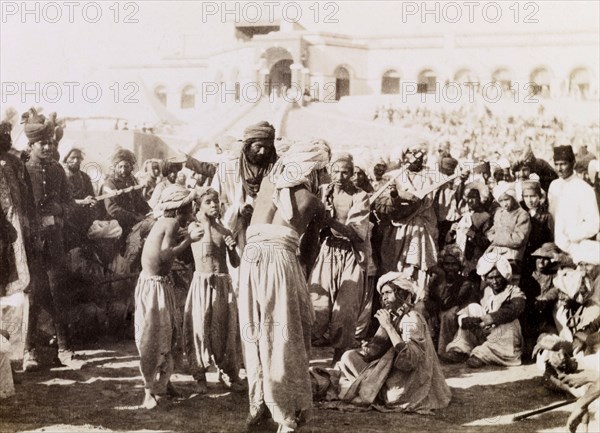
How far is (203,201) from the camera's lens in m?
5.14

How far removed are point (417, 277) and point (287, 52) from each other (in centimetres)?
354

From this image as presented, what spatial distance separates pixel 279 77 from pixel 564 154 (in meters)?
2.31

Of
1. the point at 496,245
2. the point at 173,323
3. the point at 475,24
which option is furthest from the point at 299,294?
the point at 475,24

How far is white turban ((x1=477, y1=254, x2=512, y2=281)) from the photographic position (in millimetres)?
5777

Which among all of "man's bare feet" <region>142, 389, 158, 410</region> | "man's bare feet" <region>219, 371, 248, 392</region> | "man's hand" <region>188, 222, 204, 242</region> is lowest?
"man's bare feet" <region>142, 389, 158, 410</region>

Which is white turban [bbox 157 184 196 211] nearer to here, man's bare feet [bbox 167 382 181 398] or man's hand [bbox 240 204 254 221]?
man's hand [bbox 240 204 254 221]

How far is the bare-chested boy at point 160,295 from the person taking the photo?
5.00m

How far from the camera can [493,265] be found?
5.81 m

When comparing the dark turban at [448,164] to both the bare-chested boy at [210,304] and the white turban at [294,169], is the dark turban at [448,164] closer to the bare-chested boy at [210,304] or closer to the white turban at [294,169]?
the white turban at [294,169]

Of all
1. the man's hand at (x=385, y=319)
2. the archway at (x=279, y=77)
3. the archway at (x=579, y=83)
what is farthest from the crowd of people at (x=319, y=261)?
the archway at (x=279, y=77)

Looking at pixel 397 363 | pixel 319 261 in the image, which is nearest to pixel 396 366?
pixel 397 363

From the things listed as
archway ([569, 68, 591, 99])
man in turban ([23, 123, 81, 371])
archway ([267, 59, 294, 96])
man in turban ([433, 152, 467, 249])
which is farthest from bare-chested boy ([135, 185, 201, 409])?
archway ([569, 68, 591, 99])

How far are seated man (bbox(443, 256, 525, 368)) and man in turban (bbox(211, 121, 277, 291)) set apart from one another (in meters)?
1.62

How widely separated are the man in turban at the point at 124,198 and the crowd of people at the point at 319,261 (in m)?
0.01
